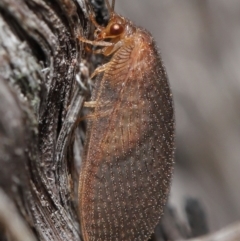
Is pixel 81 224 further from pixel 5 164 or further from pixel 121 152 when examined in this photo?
pixel 5 164

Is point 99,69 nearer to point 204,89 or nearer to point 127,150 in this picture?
point 127,150

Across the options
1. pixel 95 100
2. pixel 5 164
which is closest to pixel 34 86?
pixel 5 164

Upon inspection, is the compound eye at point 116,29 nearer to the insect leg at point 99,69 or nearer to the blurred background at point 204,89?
the insect leg at point 99,69

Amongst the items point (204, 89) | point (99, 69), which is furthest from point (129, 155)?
point (204, 89)

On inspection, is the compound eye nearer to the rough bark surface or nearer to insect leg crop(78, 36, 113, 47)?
insect leg crop(78, 36, 113, 47)

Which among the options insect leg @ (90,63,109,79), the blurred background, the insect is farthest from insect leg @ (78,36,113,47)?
the blurred background
